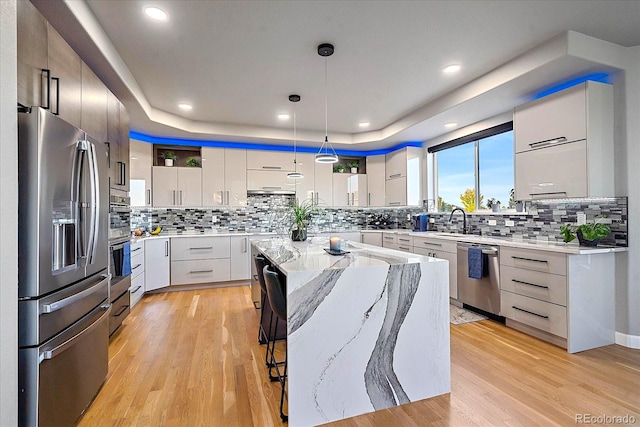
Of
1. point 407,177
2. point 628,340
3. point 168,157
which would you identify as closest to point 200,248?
point 168,157

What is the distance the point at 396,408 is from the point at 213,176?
14.7ft

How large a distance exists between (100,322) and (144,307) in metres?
2.24

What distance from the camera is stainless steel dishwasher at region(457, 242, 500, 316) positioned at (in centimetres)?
330

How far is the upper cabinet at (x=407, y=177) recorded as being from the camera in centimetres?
541

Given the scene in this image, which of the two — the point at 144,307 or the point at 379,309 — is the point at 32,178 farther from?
the point at 144,307

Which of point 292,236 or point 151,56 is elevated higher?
point 151,56

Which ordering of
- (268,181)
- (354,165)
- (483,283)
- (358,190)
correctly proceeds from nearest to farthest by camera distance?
(483,283), (268,181), (358,190), (354,165)

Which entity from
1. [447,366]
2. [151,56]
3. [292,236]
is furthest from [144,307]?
[447,366]

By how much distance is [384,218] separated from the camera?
6.43 meters

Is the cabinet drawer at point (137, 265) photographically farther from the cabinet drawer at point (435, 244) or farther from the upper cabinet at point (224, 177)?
the cabinet drawer at point (435, 244)

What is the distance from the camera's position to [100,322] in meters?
2.02

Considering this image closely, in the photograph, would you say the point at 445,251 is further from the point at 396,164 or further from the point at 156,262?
the point at 156,262

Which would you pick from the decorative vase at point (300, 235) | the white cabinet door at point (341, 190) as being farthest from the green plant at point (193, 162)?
the decorative vase at point (300, 235)

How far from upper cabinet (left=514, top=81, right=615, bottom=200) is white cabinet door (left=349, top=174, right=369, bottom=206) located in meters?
3.27
